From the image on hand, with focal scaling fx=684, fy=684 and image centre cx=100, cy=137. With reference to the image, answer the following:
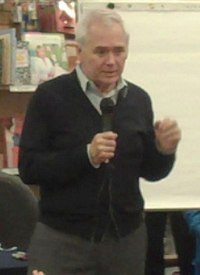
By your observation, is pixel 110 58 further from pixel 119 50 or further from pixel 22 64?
pixel 22 64

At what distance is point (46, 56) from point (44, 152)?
1485 mm

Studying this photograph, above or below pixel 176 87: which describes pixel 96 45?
above

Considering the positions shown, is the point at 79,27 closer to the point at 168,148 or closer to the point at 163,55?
the point at 168,148

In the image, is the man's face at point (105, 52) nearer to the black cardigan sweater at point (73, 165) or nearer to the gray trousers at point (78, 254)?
the black cardigan sweater at point (73, 165)

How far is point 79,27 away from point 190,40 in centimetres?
130

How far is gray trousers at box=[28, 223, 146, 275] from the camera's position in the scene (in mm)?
2016

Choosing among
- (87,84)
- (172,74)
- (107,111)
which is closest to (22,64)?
(172,74)

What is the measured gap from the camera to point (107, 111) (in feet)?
6.47

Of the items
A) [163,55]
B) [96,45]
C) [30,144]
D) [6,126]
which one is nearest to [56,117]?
[30,144]

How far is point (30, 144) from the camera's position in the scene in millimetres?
2025

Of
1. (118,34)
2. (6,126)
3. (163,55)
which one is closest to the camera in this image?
(118,34)

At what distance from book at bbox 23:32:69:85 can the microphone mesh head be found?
148 cm

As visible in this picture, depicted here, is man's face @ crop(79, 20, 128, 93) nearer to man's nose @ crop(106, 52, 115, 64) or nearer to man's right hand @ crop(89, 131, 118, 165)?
man's nose @ crop(106, 52, 115, 64)

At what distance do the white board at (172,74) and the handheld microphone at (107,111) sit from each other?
50.0 inches
